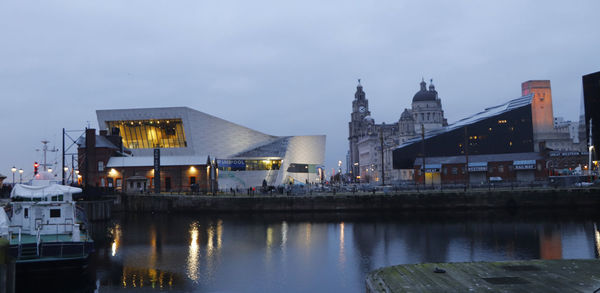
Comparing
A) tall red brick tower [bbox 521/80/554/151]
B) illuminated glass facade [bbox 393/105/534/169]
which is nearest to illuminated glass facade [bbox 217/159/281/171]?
illuminated glass facade [bbox 393/105/534/169]

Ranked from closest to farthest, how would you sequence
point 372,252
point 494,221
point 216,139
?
point 372,252, point 494,221, point 216,139

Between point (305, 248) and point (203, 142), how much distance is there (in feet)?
179

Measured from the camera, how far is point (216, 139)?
88.1 m

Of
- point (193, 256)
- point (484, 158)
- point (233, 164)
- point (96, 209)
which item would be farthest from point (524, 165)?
point (96, 209)

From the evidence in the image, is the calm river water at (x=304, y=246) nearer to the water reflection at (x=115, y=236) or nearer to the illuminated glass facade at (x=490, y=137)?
the water reflection at (x=115, y=236)

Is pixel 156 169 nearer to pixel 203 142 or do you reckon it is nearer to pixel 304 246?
pixel 203 142

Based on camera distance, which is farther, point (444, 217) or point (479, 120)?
point (479, 120)

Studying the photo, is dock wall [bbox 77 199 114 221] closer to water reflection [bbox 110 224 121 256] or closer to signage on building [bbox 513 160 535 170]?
water reflection [bbox 110 224 121 256]

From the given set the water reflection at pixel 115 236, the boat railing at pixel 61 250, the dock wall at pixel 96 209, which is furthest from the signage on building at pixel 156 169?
the boat railing at pixel 61 250

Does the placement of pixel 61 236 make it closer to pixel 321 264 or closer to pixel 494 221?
pixel 321 264

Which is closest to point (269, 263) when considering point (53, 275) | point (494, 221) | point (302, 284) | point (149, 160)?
point (302, 284)

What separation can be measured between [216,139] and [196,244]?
51.3m

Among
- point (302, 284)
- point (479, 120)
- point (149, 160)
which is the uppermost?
point (479, 120)

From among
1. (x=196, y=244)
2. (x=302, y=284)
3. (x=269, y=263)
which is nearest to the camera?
(x=302, y=284)
